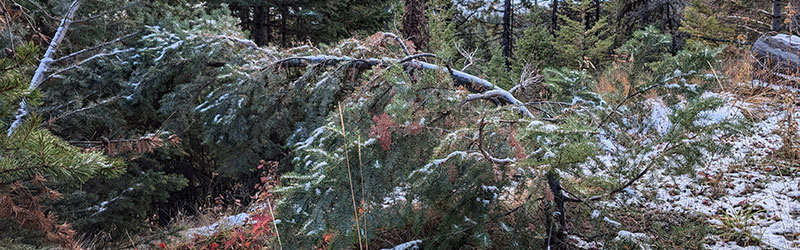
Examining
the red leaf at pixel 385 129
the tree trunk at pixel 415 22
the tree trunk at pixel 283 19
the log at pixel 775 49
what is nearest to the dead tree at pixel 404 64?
the red leaf at pixel 385 129

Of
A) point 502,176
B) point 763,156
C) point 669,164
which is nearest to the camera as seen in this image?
point 669,164

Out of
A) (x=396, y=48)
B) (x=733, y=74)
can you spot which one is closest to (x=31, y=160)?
(x=396, y=48)

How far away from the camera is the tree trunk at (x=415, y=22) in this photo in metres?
5.55

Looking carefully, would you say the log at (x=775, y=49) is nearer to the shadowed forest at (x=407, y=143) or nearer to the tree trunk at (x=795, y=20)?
the shadowed forest at (x=407, y=143)

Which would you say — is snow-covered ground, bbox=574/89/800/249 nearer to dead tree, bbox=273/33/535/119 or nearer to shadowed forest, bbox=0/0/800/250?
shadowed forest, bbox=0/0/800/250

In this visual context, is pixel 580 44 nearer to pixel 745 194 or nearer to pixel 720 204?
pixel 745 194

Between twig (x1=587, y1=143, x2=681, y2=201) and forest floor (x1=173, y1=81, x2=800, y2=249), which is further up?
twig (x1=587, y1=143, x2=681, y2=201)

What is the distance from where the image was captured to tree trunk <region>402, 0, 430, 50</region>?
5555mm

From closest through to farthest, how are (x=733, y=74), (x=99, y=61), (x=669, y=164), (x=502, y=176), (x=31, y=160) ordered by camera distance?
(x=31, y=160), (x=669, y=164), (x=502, y=176), (x=99, y=61), (x=733, y=74)

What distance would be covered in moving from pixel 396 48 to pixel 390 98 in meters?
2.13

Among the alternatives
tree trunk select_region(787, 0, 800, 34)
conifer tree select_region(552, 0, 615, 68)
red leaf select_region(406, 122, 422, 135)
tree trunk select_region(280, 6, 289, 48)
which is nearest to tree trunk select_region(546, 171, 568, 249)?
red leaf select_region(406, 122, 422, 135)

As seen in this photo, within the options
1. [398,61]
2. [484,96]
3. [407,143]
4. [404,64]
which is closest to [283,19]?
[404,64]

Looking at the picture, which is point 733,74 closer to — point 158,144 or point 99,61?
point 158,144

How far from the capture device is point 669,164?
1.81 metres
